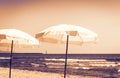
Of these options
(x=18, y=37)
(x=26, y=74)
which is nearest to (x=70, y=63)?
(x=26, y=74)

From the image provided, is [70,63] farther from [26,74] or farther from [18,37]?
[18,37]

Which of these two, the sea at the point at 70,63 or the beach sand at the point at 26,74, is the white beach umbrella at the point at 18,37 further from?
the sea at the point at 70,63

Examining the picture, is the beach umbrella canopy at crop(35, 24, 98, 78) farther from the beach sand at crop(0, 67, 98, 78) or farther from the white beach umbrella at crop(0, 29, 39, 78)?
the beach sand at crop(0, 67, 98, 78)

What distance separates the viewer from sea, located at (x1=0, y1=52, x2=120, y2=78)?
8257 mm

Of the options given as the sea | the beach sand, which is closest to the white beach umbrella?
the beach sand

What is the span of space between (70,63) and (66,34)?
309 centimetres

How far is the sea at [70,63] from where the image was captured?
8.26m

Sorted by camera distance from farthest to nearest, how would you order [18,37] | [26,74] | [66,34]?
[26,74], [18,37], [66,34]

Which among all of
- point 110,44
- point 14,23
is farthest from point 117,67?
point 14,23

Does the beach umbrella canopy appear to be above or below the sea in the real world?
above

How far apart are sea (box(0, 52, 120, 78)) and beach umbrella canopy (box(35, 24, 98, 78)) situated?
234 centimetres

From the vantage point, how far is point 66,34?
5.48 metres

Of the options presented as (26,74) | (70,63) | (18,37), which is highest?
(18,37)

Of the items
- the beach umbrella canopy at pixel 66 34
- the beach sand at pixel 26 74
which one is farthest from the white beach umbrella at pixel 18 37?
the beach sand at pixel 26 74
